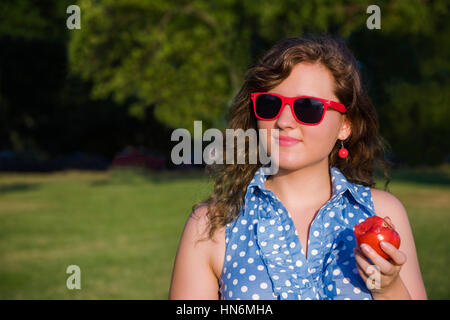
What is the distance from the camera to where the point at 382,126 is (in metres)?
25.5

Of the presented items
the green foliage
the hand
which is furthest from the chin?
the green foliage

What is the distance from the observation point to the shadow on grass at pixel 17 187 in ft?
66.0

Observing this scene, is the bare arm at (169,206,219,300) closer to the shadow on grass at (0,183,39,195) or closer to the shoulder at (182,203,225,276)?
the shoulder at (182,203,225,276)

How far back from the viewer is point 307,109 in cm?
230

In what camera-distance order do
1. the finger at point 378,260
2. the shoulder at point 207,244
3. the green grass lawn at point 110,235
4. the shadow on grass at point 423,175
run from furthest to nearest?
1. the shadow on grass at point 423,175
2. the green grass lawn at point 110,235
3. the shoulder at point 207,244
4. the finger at point 378,260

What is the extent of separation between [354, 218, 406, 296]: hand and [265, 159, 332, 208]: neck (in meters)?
0.47

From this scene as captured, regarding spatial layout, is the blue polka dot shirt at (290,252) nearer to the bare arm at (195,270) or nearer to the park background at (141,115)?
the bare arm at (195,270)

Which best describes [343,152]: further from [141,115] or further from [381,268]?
[141,115]

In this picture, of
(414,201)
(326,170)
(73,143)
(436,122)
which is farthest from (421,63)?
(326,170)

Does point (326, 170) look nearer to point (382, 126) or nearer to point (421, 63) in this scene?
point (421, 63)

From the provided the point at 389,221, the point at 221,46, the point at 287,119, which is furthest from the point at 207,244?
the point at 221,46

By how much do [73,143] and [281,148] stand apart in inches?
1119

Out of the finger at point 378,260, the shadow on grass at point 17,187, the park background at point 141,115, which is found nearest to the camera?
the finger at point 378,260

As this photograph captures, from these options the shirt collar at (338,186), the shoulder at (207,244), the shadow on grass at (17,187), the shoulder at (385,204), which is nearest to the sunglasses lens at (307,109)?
the shirt collar at (338,186)
